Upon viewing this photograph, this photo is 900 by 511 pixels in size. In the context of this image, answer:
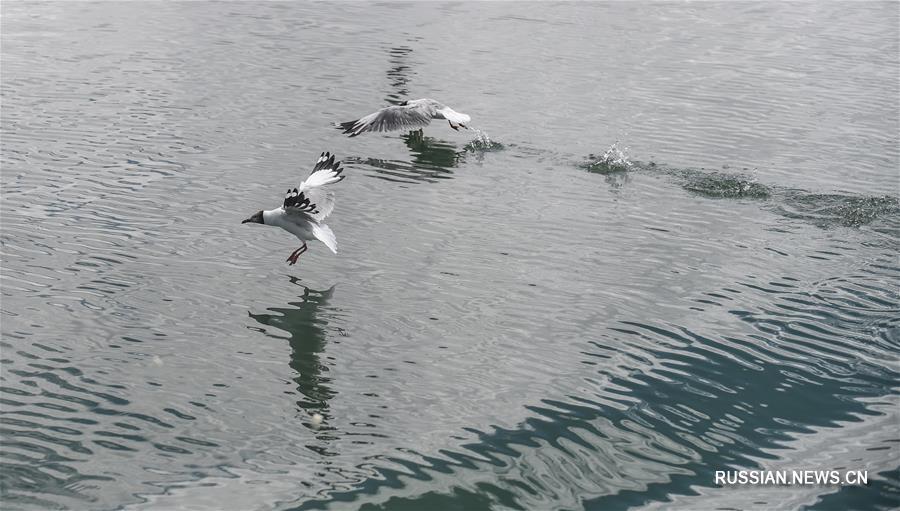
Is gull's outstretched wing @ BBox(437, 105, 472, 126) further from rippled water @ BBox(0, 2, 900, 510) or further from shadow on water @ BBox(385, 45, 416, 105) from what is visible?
shadow on water @ BBox(385, 45, 416, 105)

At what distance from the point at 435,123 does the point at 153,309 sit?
40.0 feet

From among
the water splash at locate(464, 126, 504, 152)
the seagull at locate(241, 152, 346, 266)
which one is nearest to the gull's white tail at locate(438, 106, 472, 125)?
the water splash at locate(464, 126, 504, 152)

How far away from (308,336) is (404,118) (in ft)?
Answer: 28.7

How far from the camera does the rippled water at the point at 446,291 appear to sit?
31.6ft

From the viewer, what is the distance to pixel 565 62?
28766 millimetres

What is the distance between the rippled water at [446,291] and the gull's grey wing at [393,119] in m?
0.65

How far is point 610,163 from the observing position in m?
19.6

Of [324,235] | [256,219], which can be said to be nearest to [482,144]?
[256,219]

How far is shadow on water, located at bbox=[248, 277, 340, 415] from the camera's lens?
1091 centimetres

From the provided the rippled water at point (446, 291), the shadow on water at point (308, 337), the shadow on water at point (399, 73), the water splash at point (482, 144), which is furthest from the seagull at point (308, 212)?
the shadow on water at point (399, 73)

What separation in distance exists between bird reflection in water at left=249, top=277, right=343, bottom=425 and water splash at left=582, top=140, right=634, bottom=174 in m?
7.37

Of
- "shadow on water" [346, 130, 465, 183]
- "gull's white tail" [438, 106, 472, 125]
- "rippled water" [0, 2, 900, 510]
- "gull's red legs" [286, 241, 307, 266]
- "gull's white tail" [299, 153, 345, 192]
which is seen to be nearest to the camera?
"rippled water" [0, 2, 900, 510]

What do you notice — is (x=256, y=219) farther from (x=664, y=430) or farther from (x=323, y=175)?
(x=664, y=430)

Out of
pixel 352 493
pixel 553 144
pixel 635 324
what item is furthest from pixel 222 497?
pixel 553 144
